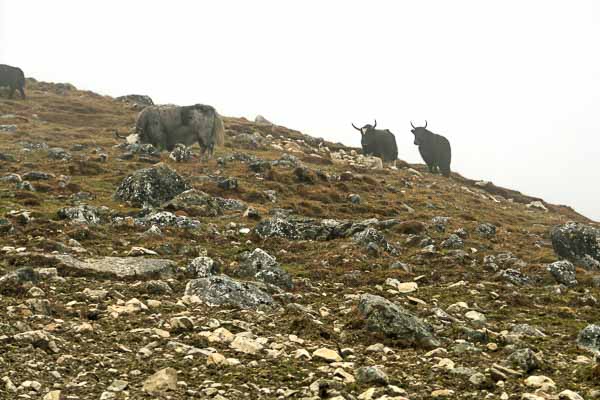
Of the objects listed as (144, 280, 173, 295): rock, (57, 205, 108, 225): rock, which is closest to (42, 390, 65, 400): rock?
(144, 280, 173, 295): rock

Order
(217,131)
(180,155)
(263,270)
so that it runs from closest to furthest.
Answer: (263,270), (180,155), (217,131)

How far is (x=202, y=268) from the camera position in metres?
10.3

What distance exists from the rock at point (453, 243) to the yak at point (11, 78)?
42374 mm

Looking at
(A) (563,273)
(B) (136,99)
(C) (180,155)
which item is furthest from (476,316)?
(B) (136,99)

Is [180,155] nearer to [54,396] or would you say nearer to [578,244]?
[578,244]

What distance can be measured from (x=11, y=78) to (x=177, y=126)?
25477 millimetres

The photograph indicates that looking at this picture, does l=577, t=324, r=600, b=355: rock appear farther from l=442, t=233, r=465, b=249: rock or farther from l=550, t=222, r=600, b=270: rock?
l=550, t=222, r=600, b=270: rock

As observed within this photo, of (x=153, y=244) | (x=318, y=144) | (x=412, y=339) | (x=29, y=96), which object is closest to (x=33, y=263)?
(x=153, y=244)

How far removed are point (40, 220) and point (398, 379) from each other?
978 centimetres

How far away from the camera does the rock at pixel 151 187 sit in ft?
54.6

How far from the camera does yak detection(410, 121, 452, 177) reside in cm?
4059

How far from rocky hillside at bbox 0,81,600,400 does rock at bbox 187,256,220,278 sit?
1.3 inches

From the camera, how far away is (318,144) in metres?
43.7

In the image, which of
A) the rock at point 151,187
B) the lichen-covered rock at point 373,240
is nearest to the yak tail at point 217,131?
the rock at point 151,187
